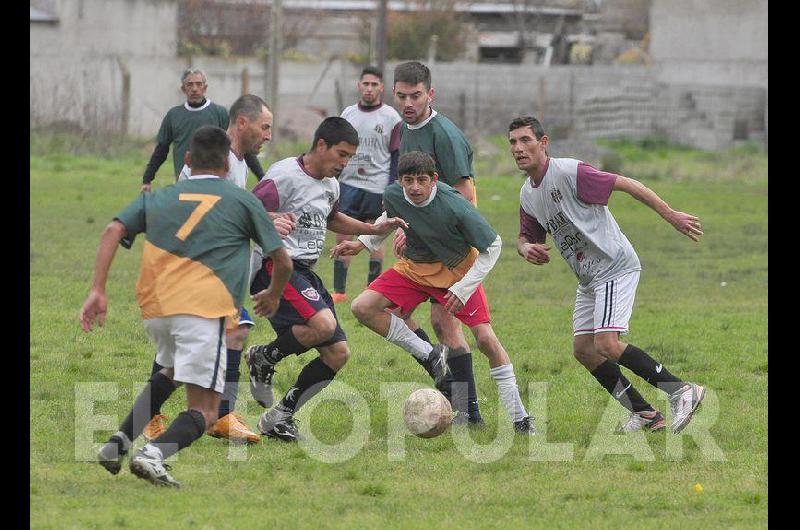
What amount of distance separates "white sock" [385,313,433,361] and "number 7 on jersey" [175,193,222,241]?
83.2 inches

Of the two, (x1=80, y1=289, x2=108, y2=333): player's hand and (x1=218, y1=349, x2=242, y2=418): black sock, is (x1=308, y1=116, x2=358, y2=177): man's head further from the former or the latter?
(x1=80, y1=289, x2=108, y2=333): player's hand

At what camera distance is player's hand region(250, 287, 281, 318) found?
6.66 m

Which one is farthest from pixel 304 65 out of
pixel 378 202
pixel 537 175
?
pixel 537 175

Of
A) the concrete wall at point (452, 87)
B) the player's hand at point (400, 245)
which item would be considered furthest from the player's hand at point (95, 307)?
the concrete wall at point (452, 87)

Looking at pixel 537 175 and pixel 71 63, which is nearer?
pixel 537 175

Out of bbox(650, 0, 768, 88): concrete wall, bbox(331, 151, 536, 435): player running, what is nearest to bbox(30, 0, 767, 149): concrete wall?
bbox(650, 0, 768, 88): concrete wall

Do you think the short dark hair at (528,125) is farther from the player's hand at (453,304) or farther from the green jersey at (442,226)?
the player's hand at (453,304)

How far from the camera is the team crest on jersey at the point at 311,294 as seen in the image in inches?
297

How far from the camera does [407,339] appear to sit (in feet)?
26.5

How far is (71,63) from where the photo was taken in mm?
35375

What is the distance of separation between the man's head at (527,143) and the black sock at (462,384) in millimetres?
1252

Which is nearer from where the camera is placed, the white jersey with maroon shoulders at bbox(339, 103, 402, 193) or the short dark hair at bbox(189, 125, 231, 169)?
the short dark hair at bbox(189, 125, 231, 169)

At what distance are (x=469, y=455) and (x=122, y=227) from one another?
7.49 feet
